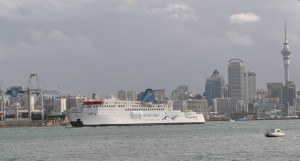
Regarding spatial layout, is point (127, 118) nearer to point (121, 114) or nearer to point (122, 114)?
point (122, 114)

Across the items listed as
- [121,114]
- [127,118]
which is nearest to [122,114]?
Result: [121,114]

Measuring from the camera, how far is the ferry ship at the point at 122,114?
479 feet

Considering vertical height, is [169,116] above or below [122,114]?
below

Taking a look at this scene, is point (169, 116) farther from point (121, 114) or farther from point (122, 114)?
point (121, 114)

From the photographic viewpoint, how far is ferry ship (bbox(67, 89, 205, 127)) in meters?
146

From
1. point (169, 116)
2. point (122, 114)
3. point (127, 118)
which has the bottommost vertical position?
point (127, 118)

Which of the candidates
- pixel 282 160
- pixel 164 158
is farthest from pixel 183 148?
pixel 282 160

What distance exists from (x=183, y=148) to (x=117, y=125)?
81490 millimetres

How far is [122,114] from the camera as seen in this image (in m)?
148

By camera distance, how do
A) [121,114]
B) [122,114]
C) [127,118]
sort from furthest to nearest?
[127,118] → [122,114] → [121,114]

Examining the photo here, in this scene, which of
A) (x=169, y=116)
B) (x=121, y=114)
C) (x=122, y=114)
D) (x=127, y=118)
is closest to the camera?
(x=121, y=114)

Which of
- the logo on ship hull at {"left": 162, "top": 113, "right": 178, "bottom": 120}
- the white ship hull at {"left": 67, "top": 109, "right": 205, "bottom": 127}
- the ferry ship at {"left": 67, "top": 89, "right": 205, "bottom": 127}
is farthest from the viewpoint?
the logo on ship hull at {"left": 162, "top": 113, "right": 178, "bottom": 120}

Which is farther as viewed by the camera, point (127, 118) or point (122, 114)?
point (127, 118)

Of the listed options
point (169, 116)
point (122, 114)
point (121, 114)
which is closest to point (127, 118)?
point (122, 114)
